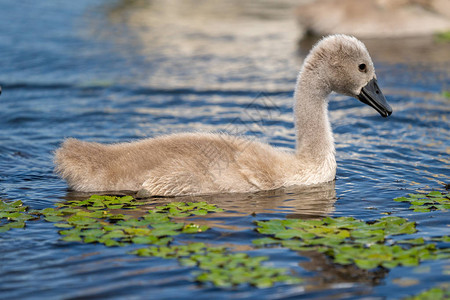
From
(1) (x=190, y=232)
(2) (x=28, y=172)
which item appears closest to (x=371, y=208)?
(1) (x=190, y=232)

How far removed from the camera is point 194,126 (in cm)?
1031

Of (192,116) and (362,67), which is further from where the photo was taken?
(192,116)

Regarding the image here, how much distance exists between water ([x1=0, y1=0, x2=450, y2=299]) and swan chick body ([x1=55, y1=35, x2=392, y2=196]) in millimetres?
197

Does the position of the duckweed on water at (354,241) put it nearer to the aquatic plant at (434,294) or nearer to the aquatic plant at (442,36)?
the aquatic plant at (434,294)

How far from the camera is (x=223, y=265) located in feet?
17.7

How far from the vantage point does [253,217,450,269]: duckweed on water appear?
5527 mm

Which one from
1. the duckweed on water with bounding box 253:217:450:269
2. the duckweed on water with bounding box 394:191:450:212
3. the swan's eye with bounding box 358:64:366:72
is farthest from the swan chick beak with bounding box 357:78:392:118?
the duckweed on water with bounding box 253:217:450:269

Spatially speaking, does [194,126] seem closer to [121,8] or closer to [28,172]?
[28,172]

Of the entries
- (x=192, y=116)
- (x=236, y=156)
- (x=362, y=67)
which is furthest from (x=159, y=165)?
(x=192, y=116)

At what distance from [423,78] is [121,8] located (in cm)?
968

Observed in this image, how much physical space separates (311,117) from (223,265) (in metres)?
2.66

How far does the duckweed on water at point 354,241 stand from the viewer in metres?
5.53

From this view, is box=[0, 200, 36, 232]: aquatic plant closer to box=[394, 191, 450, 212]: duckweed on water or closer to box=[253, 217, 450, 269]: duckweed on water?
box=[253, 217, 450, 269]: duckweed on water

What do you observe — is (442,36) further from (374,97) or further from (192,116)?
(374,97)
